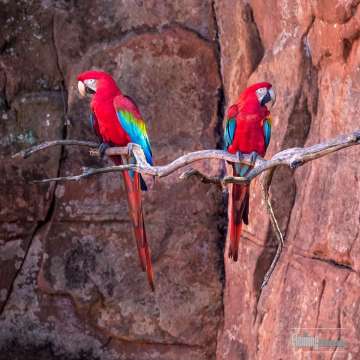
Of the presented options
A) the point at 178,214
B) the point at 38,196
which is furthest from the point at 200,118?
the point at 38,196

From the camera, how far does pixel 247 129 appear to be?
7.34 ft

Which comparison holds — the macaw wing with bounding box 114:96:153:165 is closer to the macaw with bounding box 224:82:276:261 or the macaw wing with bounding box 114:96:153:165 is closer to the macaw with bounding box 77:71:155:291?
the macaw with bounding box 77:71:155:291

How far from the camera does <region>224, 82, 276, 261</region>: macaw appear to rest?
2225 millimetres

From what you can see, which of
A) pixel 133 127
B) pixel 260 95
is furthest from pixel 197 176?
pixel 133 127

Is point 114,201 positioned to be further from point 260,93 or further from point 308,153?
point 308,153

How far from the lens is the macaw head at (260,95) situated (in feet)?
7.26

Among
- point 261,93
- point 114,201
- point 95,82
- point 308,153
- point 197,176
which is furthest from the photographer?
→ point 114,201

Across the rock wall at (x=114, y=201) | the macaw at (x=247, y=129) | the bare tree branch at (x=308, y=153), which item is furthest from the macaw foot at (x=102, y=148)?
the rock wall at (x=114, y=201)

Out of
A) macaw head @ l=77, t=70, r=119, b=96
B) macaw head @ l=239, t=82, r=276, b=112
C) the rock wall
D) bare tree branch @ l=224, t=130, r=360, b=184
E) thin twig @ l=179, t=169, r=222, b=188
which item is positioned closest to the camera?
bare tree branch @ l=224, t=130, r=360, b=184

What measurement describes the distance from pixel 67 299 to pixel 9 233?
367 mm

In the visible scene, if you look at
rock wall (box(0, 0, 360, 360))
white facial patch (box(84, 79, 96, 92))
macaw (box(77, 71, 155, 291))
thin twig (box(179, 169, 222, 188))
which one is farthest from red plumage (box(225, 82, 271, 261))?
rock wall (box(0, 0, 360, 360))

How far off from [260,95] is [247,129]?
95 mm

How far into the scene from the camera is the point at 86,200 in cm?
348

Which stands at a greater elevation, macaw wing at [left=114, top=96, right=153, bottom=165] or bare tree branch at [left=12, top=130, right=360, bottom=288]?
macaw wing at [left=114, top=96, right=153, bottom=165]
